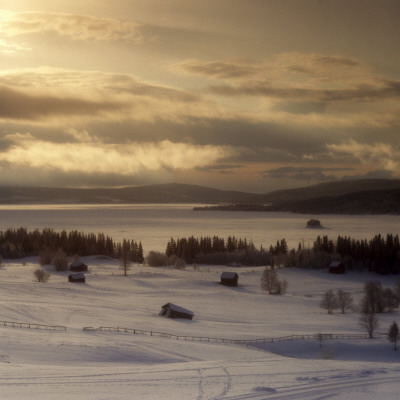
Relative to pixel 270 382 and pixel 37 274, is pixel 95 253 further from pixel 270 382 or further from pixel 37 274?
pixel 270 382

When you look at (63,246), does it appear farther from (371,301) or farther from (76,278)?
(371,301)

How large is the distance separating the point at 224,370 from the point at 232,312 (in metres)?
32.3

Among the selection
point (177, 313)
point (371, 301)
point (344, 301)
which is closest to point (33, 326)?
point (177, 313)

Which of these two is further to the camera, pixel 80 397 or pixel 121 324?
pixel 121 324

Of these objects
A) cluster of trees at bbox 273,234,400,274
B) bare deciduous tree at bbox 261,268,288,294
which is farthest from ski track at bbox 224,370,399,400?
cluster of trees at bbox 273,234,400,274

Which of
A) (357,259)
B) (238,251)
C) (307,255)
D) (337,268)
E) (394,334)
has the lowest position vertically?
(394,334)

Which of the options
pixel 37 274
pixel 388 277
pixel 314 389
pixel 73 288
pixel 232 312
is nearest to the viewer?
pixel 314 389

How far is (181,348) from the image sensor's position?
4319cm

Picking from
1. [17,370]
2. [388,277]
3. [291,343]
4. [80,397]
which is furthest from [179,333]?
[388,277]

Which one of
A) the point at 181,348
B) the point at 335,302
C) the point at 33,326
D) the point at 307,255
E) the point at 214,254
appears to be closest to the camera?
the point at 181,348

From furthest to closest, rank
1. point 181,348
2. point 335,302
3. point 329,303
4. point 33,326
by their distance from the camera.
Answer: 1. point 335,302
2. point 329,303
3. point 33,326
4. point 181,348

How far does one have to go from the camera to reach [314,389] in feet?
90.8

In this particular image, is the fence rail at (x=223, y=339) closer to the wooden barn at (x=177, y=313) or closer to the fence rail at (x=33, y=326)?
the fence rail at (x=33, y=326)

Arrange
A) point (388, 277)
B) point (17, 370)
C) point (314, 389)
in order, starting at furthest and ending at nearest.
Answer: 1. point (388, 277)
2. point (17, 370)
3. point (314, 389)
